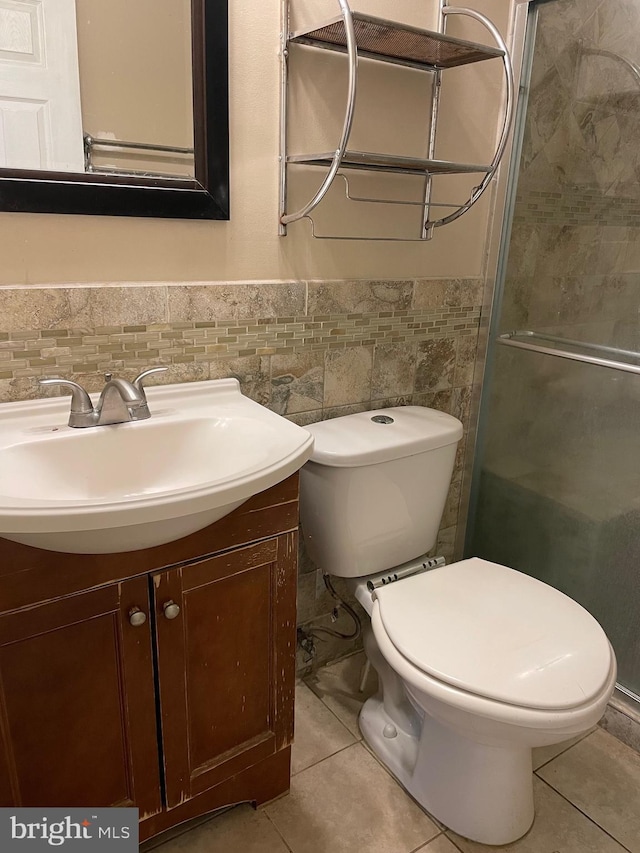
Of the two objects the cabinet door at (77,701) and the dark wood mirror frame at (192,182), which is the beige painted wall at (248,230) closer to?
the dark wood mirror frame at (192,182)

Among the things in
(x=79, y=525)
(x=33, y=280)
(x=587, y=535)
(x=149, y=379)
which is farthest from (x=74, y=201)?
(x=587, y=535)

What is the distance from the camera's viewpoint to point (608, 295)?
1.59m

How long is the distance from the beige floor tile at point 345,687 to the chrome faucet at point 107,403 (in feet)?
3.30

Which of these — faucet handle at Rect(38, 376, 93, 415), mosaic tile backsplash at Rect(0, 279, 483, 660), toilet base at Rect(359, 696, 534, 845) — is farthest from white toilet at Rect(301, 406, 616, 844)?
faucet handle at Rect(38, 376, 93, 415)

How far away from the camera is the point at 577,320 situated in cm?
168

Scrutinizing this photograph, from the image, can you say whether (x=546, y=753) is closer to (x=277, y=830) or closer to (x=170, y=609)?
(x=277, y=830)

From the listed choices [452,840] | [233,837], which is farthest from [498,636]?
[233,837]

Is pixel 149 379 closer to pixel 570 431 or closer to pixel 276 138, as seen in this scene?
pixel 276 138

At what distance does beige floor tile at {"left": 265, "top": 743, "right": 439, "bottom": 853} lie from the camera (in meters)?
1.35

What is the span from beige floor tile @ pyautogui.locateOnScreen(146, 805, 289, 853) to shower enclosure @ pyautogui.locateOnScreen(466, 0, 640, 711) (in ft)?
3.19

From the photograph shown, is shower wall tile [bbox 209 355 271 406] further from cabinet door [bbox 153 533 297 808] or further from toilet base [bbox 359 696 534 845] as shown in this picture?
toilet base [bbox 359 696 534 845]

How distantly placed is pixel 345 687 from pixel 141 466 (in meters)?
0.96

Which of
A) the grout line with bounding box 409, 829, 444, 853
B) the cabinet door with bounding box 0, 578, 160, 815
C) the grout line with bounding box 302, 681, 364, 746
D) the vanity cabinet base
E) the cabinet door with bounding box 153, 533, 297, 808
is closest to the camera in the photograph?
the cabinet door with bounding box 0, 578, 160, 815

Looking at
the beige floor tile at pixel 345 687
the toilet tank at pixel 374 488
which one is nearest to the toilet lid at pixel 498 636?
the toilet tank at pixel 374 488
